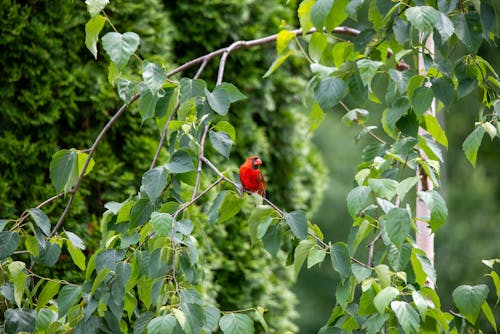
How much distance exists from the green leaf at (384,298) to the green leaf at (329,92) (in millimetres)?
425

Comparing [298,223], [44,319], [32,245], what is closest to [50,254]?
[32,245]

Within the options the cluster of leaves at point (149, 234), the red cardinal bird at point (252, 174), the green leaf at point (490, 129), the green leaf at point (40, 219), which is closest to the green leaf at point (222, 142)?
the cluster of leaves at point (149, 234)

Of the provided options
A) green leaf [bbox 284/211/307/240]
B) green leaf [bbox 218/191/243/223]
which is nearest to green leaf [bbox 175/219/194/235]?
green leaf [bbox 218/191/243/223]

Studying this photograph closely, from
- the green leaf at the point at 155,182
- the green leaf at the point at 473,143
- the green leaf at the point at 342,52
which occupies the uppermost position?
the green leaf at the point at 342,52

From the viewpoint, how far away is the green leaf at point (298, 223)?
1617 mm

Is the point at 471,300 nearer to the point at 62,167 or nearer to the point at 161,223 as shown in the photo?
the point at 161,223

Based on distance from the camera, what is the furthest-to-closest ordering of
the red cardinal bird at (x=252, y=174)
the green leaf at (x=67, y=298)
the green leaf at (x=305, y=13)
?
the red cardinal bird at (x=252, y=174) → the green leaf at (x=305, y=13) → the green leaf at (x=67, y=298)

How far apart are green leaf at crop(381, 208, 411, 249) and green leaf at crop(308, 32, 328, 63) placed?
→ 0.54 meters

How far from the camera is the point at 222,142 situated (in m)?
1.72

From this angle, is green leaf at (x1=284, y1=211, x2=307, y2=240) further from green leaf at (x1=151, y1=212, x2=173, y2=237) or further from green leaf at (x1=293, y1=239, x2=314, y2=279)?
green leaf at (x1=151, y1=212, x2=173, y2=237)

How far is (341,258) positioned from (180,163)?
42 centimetres

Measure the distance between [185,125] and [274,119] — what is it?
8.50ft

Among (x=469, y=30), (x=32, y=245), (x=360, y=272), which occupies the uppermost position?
(x=469, y=30)

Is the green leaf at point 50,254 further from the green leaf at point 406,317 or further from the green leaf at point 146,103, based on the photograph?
the green leaf at point 406,317
